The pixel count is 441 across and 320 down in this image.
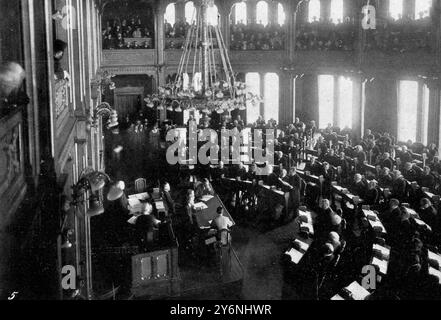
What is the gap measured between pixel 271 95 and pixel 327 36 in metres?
4.72

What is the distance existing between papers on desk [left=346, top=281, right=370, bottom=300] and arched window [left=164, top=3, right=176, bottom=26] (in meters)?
21.3

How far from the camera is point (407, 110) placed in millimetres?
22500

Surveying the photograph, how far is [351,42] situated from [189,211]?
14500mm

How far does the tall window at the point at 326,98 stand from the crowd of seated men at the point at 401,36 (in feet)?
12.8

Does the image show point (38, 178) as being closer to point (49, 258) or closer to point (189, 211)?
point (49, 258)

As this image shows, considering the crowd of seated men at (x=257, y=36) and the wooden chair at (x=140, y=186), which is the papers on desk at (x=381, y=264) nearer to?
the wooden chair at (x=140, y=186)

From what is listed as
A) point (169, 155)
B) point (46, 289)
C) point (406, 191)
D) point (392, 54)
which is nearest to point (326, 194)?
point (406, 191)

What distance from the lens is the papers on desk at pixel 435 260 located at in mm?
10398

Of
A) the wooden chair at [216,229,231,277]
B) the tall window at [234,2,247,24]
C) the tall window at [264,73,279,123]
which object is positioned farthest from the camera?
the tall window at [264,73,279,123]

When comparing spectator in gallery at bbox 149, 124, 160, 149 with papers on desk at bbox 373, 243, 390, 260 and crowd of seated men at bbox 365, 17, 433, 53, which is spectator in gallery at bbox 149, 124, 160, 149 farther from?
papers on desk at bbox 373, 243, 390, 260

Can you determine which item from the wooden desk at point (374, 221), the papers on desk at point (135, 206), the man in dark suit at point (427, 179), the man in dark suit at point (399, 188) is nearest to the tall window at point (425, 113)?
the man in dark suit at point (427, 179)

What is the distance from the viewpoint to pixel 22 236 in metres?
4.84

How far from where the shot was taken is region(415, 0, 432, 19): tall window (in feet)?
67.1

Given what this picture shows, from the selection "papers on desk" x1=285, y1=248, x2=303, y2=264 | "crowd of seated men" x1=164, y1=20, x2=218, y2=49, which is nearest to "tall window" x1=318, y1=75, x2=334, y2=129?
"crowd of seated men" x1=164, y1=20, x2=218, y2=49
